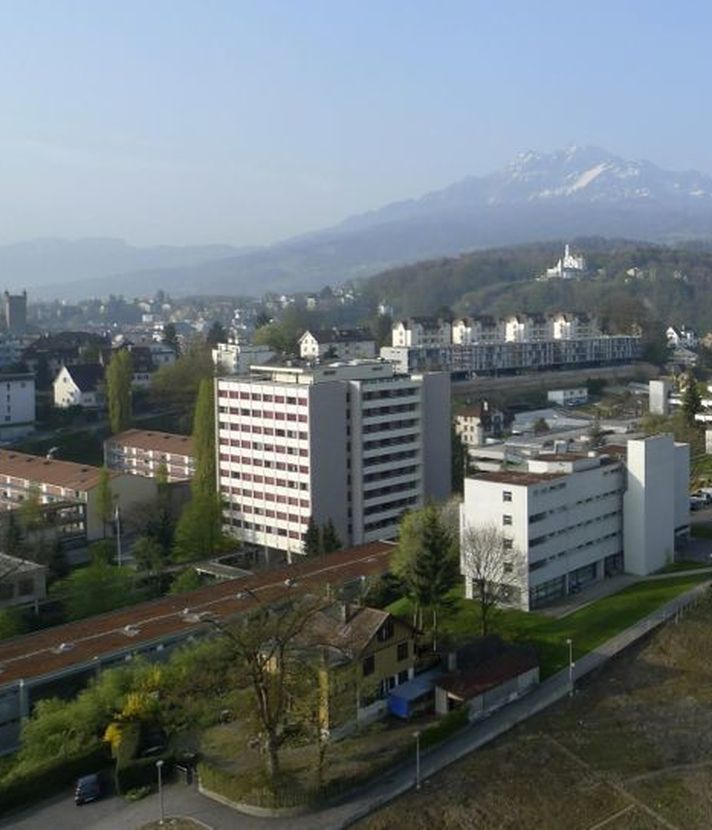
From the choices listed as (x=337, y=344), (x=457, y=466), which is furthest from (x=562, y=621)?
(x=337, y=344)

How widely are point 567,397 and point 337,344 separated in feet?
41.9

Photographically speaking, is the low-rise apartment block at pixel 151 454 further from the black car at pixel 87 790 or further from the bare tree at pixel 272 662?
the black car at pixel 87 790

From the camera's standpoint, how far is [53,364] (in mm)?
46250

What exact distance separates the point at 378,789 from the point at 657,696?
17.5 feet

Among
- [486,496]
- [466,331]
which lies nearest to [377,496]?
[486,496]

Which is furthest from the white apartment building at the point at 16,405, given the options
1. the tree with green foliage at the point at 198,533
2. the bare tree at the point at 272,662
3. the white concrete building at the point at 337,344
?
the bare tree at the point at 272,662

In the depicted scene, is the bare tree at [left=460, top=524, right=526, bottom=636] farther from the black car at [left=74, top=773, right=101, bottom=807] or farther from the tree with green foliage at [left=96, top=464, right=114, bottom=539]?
the tree with green foliage at [left=96, top=464, right=114, bottom=539]

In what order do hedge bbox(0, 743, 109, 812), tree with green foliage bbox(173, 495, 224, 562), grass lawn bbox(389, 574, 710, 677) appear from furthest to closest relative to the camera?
1. tree with green foliage bbox(173, 495, 224, 562)
2. grass lawn bbox(389, 574, 710, 677)
3. hedge bbox(0, 743, 109, 812)

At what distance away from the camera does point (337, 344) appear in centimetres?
5478

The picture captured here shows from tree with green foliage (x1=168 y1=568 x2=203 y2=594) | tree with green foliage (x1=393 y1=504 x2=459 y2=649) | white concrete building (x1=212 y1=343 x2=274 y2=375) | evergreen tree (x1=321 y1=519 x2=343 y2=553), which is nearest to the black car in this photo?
tree with green foliage (x1=393 y1=504 x2=459 y2=649)

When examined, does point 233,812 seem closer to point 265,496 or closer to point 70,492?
point 265,496

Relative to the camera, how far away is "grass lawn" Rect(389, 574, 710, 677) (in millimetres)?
17578

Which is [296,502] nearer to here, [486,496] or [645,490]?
[486,496]

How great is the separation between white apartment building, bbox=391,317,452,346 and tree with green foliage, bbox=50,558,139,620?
139ft
